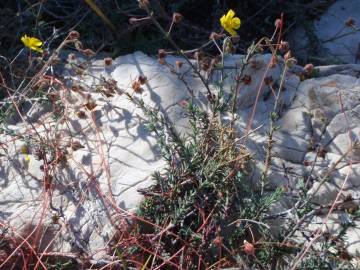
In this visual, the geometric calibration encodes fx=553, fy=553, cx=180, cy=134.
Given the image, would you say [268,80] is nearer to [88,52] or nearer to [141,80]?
[141,80]

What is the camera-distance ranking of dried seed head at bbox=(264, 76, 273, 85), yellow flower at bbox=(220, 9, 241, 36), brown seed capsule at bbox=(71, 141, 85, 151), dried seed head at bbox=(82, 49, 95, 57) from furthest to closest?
dried seed head at bbox=(82, 49, 95, 57)
dried seed head at bbox=(264, 76, 273, 85)
brown seed capsule at bbox=(71, 141, 85, 151)
yellow flower at bbox=(220, 9, 241, 36)

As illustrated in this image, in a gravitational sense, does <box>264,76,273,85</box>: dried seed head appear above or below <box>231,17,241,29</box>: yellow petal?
below

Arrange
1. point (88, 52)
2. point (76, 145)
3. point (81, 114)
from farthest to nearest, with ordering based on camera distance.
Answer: point (88, 52) → point (81, 114) → point (76, 145)

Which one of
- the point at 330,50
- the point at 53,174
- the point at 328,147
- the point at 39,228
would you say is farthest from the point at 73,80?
the point at 330,50

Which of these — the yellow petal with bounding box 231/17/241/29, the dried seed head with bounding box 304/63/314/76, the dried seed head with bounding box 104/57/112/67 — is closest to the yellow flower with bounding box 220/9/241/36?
the yellow petal with bounding box 231/17/241/29

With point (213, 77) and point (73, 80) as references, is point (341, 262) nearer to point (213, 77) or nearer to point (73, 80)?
point (213, 77)

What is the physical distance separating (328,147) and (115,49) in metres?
1.33

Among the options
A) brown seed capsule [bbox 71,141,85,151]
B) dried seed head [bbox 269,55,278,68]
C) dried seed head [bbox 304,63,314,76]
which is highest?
dried seed head [bbox 269,55,278,68]

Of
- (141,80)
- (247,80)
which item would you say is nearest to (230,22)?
(247,80)

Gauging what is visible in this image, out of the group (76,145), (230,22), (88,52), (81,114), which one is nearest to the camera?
(230,22)

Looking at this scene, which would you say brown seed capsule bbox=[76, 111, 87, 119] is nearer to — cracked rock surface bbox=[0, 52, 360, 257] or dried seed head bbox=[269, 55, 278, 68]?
cracked rock surface bbox=[0, 52, 360, 257]

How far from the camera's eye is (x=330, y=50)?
336cm

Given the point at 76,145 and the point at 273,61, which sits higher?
the point at 273,61

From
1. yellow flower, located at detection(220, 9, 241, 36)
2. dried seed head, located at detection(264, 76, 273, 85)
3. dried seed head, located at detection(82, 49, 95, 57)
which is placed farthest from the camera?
dried seed head, located at detection(82, 49, 95, 57)
